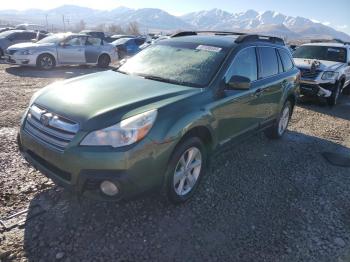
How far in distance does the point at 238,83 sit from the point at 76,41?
12.1 metres

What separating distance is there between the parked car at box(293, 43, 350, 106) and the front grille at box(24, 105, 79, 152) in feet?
27.7

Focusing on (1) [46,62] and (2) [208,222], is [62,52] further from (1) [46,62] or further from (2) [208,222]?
(2) [208,222]

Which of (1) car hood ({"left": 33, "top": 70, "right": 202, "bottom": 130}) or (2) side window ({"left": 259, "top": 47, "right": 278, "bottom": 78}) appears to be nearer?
(1) car hood ({"left": 33, "top": 70, "right": 202, "bottom": 130})

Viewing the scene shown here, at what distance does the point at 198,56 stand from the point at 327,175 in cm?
267

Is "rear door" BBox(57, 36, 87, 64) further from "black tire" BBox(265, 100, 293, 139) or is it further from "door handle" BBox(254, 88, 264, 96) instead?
"door handle" BBox(254, 88, 264, 96)

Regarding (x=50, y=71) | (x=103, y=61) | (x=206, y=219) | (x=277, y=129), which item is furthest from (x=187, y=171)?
(x=103, y=61)

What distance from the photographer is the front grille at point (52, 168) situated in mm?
3259

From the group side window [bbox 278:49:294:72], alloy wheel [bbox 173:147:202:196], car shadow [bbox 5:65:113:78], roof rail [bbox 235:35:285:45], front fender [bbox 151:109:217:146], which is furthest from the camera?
car shadow [bbox 5:65:113:78]

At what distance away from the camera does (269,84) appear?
17.8ft

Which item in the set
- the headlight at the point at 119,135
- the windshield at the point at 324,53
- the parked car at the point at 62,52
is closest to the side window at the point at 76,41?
the parked car at the point at 62,52

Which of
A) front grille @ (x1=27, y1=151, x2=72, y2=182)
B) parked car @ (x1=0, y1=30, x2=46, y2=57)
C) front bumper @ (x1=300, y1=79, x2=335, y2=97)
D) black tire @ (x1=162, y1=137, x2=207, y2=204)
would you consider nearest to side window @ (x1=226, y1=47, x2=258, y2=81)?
black tire @ (x1=162, y1=137, x2=207, y2=204)

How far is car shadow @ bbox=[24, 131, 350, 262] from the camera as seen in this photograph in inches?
127

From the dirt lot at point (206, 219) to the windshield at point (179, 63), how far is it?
1.40 meters

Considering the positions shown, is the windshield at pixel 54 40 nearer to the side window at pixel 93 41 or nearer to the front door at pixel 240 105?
the side window at pixel 93 41
